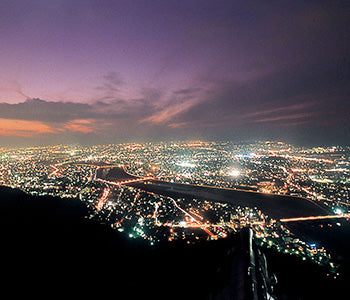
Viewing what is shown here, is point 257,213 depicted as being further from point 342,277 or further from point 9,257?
point 9,257

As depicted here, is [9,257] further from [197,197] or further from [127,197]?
[197,197]

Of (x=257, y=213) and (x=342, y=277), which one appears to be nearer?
(x=342, y=277)

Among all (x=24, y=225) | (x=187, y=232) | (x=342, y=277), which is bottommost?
(x=187, y=232)

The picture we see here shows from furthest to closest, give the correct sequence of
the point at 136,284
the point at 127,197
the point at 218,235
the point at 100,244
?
the point at 127,197 < the point at 218,235 < the point at 100,244 < the point at 136,284

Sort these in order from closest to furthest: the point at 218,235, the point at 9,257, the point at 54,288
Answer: the point at 54,288
the point at 9,257
the point at 218,235

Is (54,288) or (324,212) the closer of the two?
(54,288)

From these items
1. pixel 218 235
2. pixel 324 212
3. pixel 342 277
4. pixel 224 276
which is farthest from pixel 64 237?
pixel 324 212

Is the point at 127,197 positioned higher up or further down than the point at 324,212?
further down

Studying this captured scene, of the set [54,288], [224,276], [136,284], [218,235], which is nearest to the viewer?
[224,276]

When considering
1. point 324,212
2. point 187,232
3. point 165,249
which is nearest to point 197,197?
point 187,232
